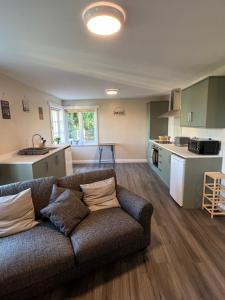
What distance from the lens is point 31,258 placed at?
1413 mm

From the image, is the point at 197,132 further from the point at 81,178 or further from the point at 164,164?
the point at 81,178

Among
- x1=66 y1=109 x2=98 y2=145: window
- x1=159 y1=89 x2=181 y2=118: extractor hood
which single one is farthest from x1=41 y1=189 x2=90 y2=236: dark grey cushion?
x1=66 y1=109 x2=98 y2=145: window

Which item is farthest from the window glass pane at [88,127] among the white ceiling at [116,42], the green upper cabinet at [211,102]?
the green upper cabinet at [211,102]

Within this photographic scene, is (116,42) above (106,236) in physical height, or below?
above

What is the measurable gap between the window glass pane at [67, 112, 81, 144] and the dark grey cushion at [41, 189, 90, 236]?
4.88 meters

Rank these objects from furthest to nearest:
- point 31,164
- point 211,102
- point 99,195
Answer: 1. point 211,102
2. point 31,164
3. point 99,195

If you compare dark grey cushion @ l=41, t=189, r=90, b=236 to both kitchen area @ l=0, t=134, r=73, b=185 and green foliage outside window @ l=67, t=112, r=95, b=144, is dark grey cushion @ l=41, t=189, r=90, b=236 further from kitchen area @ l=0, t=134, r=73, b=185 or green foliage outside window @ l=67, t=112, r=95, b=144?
green foliage outside window @ l=67, t=112, r=95, b=144

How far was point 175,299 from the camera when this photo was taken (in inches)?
59.8


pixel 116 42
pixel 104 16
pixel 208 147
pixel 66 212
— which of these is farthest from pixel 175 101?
pixel 66 212

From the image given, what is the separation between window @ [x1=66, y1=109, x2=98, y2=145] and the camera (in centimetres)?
655

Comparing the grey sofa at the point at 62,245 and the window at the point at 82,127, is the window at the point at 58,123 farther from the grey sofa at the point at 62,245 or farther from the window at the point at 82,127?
the grey sofa at the point at 62,245

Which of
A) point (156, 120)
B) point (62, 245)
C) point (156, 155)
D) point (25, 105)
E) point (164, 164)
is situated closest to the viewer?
point (62, 245)

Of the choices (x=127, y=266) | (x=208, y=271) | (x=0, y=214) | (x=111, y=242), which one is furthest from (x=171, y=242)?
(x=0, y=214)

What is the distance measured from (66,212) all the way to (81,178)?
56cm
